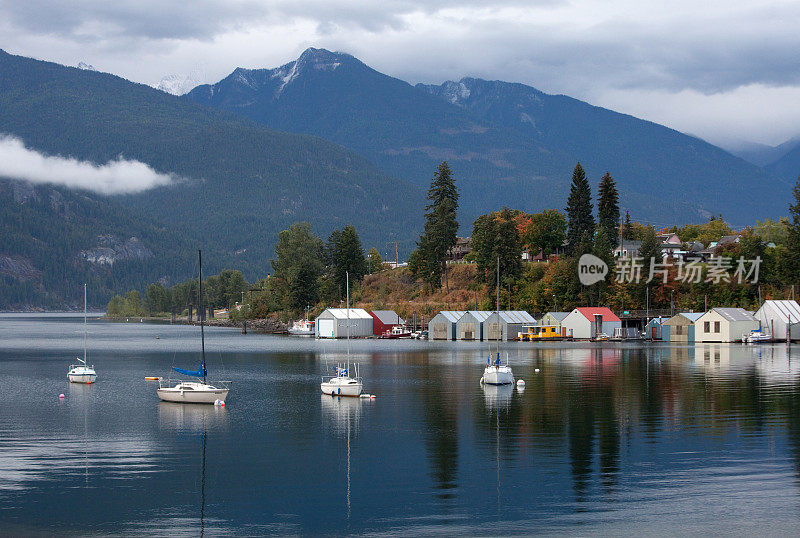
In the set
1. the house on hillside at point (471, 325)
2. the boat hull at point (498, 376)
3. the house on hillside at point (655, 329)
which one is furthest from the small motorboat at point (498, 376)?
the house on hillside at point (655, 329)

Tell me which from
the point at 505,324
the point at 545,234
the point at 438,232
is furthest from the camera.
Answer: the point at 545,234

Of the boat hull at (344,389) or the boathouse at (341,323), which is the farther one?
the boathouse at (341,323)

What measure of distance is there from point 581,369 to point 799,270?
7379cm

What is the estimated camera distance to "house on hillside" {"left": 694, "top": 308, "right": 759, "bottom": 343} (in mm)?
138875

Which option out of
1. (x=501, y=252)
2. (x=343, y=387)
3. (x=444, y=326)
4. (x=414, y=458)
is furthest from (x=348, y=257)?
(x=414, y=458)

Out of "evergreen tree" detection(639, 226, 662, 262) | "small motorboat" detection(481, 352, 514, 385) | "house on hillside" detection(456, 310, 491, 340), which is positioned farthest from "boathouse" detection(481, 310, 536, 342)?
"small motorboat" detection(481, 352, 514, 385)

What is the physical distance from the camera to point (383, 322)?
575 feet

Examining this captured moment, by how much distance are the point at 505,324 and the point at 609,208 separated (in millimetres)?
35083

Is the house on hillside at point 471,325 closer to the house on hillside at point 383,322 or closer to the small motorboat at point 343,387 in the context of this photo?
the house on hillside at point 383,322

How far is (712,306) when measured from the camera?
502 feet

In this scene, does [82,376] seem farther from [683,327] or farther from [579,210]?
[579,210]

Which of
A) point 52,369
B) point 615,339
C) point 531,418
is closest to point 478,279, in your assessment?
point 615,339

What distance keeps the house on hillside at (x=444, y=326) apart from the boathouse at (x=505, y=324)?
21.0ft

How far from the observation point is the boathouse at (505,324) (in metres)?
156
